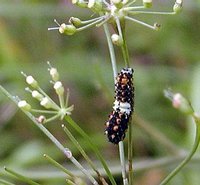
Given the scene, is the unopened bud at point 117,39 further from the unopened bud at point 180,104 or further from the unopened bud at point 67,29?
the unopened bud at point 180,104

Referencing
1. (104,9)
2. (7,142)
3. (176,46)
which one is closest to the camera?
(104,9)

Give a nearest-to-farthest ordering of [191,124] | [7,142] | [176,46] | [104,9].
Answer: [104,9], [191,124], [7,142], [176,46]

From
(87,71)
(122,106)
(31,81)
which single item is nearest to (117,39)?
(122,106)

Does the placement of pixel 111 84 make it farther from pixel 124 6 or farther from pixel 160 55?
pixel 124 6

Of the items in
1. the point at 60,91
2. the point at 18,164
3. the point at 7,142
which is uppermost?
the point at 7,142

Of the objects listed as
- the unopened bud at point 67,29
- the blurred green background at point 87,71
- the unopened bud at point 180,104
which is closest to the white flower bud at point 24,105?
the unopened bud at point 67,29

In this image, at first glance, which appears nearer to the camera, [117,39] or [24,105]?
[117,39]

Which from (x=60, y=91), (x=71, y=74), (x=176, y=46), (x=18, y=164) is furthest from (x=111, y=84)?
(x=60, y=91)

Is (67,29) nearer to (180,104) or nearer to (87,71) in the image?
(180,104)
